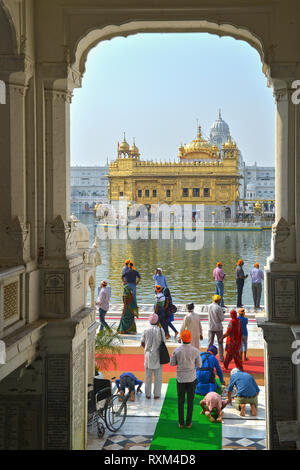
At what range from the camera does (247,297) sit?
48.0 feet

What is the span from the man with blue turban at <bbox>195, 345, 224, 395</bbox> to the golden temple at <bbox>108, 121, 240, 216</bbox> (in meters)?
54.7

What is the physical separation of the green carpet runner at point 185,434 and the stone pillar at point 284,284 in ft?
3.11

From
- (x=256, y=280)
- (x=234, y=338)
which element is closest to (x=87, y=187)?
(x=256, y=280)

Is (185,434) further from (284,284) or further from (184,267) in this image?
(184,267)

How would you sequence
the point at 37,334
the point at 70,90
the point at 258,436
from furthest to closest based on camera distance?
the point at 258,436, the point at 70,90, the point at 37,334

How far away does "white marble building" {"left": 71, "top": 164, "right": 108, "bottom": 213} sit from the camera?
95.8 metres

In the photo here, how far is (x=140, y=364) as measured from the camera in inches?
317

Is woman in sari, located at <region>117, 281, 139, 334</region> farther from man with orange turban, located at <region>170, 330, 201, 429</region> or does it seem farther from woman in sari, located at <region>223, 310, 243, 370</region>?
man with orange turban, located at <region>170, 330, 201, 429</region>

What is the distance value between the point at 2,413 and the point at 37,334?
2.73 feet

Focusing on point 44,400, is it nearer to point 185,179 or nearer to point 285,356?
point 285,356

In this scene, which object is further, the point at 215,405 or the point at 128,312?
the point at 128,312

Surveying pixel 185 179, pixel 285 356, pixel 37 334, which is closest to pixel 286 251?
pixel 285 356

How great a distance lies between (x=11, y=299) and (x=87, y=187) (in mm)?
96814

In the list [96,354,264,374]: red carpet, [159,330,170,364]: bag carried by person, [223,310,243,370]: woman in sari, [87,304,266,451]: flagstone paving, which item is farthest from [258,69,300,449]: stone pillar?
[96,354,264,374]: red carpet
